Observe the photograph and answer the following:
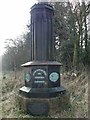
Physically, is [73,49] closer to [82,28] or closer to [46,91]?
[82,28]

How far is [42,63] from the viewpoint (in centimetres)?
730

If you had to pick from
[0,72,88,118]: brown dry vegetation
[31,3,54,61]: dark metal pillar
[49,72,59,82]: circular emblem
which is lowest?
[0,72,88,118]: brown dry vegetation

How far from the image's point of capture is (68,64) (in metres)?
15.2

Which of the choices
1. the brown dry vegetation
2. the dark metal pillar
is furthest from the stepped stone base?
the dark metal pillar

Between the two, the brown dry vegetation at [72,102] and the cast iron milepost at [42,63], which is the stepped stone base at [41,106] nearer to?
the cast iron milepost at [42,63]

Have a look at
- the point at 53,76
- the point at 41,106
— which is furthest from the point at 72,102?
the point at 41,106

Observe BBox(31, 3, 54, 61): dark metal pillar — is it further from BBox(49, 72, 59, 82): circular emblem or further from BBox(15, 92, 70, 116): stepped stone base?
BBox(15, 92, 70, 116): stepped stone base

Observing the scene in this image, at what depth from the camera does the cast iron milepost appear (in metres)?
7.18

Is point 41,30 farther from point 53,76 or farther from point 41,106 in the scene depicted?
point 41,106

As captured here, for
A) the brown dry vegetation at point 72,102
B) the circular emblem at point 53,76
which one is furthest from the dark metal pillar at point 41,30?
the brown dry vegetation at point 72,102

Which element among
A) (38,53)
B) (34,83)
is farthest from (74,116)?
(38,53)

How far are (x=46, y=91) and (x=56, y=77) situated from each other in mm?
653

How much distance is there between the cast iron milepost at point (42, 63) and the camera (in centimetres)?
718

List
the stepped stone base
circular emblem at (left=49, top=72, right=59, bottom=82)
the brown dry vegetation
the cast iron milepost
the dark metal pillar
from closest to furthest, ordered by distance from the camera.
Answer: the brown dry vegetation → the stepped stone base → the cast iron milepost → circular emblem at (left=49, top=72, right=59, bottom=82) → the dark metal pillar
